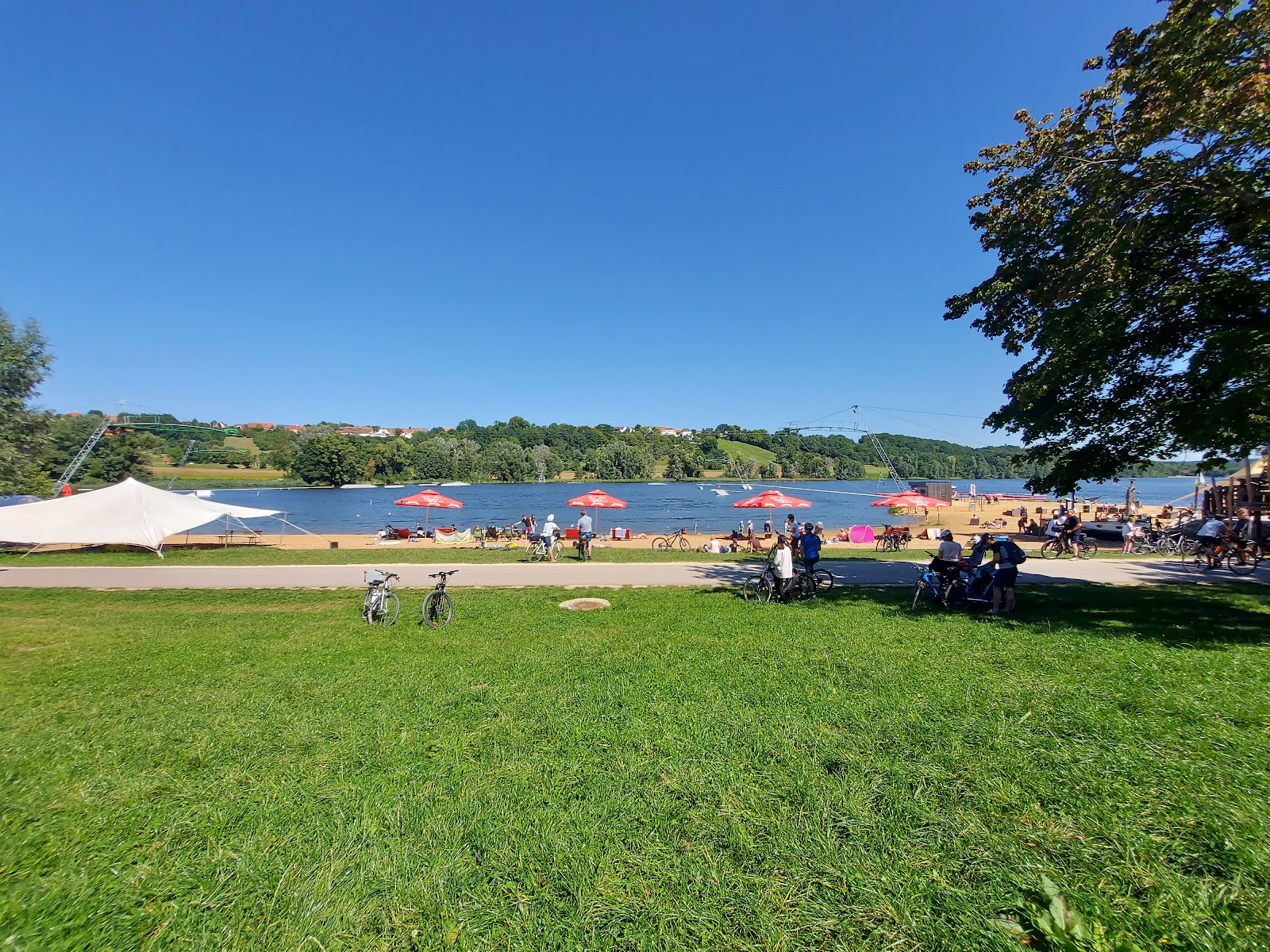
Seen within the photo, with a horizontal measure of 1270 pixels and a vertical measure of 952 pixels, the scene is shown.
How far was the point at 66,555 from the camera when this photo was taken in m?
21.9

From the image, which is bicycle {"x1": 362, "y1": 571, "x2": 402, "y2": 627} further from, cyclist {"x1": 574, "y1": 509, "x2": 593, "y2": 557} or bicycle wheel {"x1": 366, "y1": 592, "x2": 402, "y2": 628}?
cyclist {"x1": 574, "y1": 509, "x2": 593, "y2": 557}

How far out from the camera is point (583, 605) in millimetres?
11617

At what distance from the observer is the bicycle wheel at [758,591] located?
38.5 feet

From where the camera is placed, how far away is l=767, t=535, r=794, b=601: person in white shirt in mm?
11508

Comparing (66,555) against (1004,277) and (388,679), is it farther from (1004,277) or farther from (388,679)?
(1004,277)

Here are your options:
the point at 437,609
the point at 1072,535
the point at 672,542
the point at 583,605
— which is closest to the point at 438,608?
the point at 437,609

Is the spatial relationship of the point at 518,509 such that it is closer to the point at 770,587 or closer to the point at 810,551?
the point at 810,551

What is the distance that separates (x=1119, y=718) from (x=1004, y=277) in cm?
1037

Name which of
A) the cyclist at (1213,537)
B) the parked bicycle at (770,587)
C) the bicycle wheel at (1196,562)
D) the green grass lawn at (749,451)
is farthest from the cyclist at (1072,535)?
the green grass lawn at (749,451)

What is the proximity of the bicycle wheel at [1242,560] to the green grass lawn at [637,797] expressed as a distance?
483 inches

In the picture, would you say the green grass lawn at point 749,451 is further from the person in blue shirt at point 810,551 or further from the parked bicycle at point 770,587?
the parked bicycle at point 770,587

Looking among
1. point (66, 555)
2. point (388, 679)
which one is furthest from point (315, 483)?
point (388, 679)

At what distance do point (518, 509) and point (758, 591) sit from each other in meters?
61.4

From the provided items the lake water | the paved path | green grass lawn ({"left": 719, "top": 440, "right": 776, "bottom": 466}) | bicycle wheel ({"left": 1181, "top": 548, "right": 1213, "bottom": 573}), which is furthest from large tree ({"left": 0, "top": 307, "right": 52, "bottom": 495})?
green grass lawn ({"left": 719, "top": 440, "right": 776, "bottom": 466})
